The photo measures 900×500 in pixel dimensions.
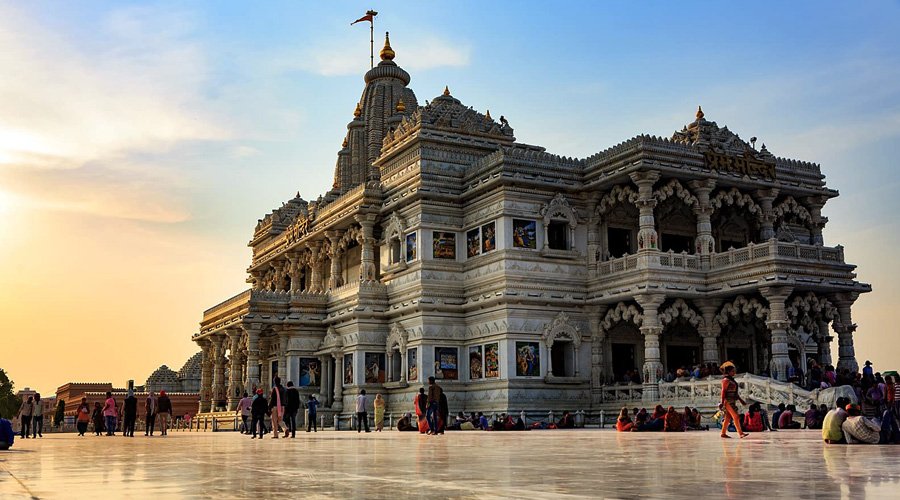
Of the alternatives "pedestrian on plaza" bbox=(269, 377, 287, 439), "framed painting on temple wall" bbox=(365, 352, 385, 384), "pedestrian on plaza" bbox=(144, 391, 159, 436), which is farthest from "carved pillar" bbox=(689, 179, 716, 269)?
"pedestrian on plaza" bbox=(144, 391, 159, 436)

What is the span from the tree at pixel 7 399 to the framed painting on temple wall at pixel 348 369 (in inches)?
2383

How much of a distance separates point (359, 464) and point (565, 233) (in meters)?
27.5

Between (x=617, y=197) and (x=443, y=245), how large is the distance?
7.54m

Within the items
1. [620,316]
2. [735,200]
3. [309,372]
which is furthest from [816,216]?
[309,372]

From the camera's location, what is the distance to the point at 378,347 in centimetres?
4100

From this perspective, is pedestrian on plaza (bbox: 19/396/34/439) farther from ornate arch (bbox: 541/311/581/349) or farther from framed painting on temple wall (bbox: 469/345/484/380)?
ornate arch (bbox: 541/311/581/349)

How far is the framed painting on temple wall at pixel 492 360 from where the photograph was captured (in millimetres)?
36562

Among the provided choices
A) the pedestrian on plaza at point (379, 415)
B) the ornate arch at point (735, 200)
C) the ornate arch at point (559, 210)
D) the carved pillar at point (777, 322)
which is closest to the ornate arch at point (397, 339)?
the pedestrian on plaza at point (379, 415)

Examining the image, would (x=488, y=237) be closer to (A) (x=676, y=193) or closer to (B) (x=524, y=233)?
(B) (x=524, y=233)

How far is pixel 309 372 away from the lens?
144ft

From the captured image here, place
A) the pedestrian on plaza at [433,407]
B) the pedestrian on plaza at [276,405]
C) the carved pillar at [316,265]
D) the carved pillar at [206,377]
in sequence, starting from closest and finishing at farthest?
1. the pedestrian on plaza at [276,405]
2. the pedestrian on plaza at [433,407]
3. the carved pillar at [316,265]
4. the carved pillar at [206,377]

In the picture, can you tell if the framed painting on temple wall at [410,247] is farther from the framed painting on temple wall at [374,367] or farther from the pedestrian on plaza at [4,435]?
the pedestrian on plaza at [4,435]

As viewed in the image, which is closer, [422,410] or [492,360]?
[422,410]

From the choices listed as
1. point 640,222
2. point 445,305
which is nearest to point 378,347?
point 445,305
